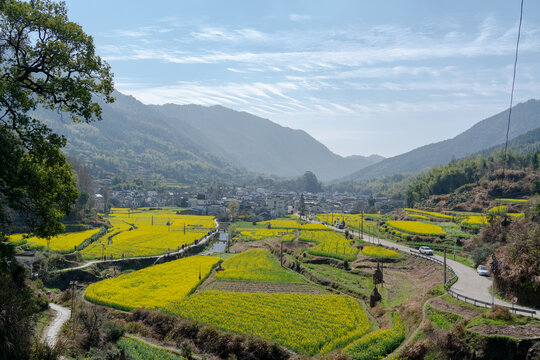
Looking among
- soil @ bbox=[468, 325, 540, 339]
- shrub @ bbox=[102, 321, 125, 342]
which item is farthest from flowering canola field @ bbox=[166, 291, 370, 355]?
soil @ bbox=[468, 325, 540, 339]

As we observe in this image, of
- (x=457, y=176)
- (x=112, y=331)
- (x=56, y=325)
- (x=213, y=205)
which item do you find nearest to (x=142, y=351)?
(x=112, y=331)

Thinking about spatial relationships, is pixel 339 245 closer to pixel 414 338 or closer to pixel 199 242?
pixel 199 242

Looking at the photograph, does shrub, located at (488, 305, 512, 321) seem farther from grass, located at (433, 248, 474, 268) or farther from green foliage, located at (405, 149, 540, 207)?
green foliage, located at (405, 149, 540, 207)

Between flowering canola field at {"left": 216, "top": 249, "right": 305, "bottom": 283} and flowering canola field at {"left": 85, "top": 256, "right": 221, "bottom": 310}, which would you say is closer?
flowering canola field at {"left": 85, "top": 256, "right": 221, "bottom": 310}

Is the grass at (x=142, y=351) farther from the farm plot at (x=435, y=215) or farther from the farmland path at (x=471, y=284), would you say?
the farm plot at (x=435, y=215)

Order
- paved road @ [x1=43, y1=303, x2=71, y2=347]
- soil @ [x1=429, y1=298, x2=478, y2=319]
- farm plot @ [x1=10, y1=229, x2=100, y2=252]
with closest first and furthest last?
paved road @ [x1=43, y1=303, x2=71, y2=347]
soil @ [x1=429, y1=298, x2=478, y2=319]
farm plot @ [x1=10, y1=229, x2=100, y2=252]

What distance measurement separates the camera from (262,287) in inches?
1623

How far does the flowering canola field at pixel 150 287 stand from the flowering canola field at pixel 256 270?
2.91m

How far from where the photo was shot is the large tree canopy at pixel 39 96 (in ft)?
44.6

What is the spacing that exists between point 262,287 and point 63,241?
1528 inches

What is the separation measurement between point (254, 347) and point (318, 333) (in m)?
4.76

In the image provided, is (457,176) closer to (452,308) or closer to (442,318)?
(452,308)

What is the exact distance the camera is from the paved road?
62.5 ft

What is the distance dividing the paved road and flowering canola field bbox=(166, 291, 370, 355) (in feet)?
25.5
